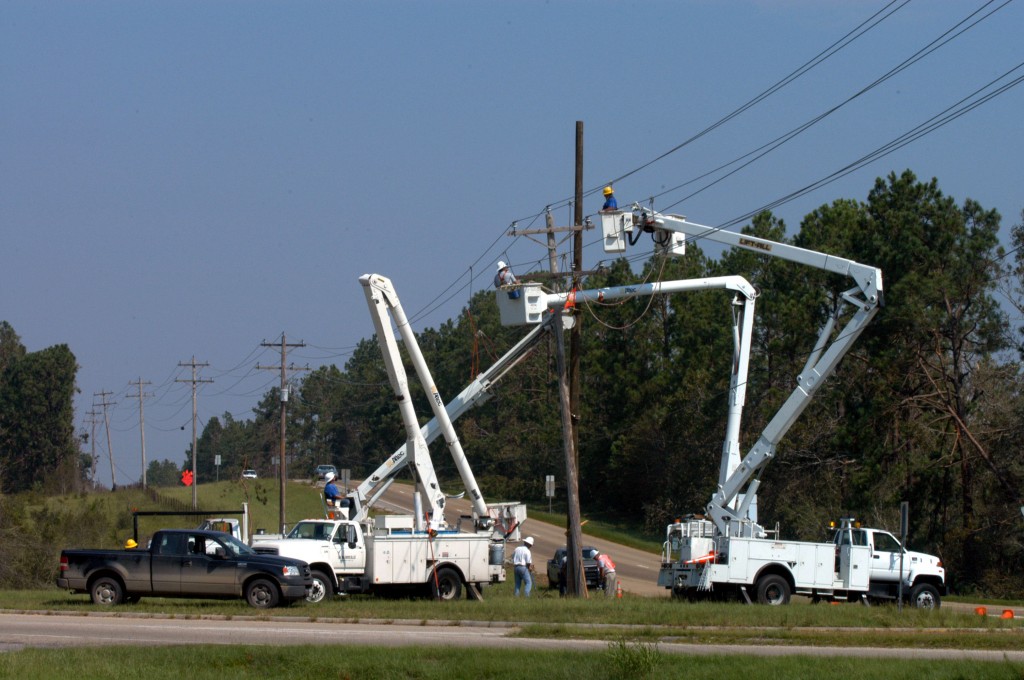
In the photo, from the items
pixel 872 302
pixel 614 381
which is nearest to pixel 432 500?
pixel 872 302

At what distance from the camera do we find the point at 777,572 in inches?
1110

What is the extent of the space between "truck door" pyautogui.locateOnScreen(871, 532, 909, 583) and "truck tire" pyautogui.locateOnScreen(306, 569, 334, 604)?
43.5 ft

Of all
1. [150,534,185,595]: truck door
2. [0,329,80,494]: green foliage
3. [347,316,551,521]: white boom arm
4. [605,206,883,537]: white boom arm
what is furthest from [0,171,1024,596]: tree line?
[0,329,80,494]: green foliage

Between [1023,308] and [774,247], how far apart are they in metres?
18.7

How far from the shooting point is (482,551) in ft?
95.8

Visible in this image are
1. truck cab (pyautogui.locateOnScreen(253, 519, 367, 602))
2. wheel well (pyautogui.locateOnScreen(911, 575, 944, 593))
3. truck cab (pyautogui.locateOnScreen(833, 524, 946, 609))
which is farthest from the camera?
wheel well (pyautogui.locateOnScreen(911, 575, 944, 593))

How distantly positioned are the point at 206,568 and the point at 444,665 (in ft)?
36.0

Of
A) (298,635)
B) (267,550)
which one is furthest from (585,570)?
(298,635)

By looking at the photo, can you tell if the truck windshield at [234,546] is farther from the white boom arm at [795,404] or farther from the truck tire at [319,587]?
the white boom arm at [795,404]

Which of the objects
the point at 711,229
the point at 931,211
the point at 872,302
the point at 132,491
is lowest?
the point at 132,491

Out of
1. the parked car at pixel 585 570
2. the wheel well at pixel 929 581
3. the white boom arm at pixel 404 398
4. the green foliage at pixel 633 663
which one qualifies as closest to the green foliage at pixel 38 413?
the parked car at pixel 585 570

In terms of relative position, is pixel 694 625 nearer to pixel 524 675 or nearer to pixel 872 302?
pixel 524 675

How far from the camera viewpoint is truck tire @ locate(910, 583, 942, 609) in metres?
29.4

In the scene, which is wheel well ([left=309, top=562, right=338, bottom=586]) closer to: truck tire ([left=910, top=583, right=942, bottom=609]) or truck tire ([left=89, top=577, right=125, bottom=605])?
truck tire ([left=89, top=577, right=125, bottom=605])
